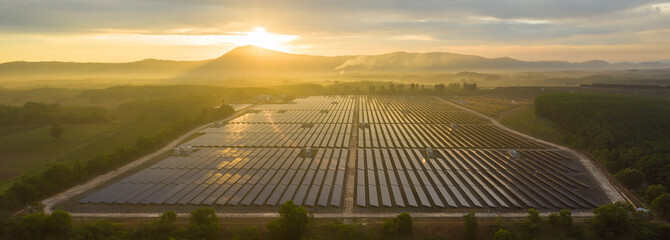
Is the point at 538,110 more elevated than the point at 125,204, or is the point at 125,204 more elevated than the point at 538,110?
the point at 538,110

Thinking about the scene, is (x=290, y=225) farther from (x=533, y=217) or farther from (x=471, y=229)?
(x=533, y=217)

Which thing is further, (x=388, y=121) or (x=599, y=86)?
(x=599, y=86)

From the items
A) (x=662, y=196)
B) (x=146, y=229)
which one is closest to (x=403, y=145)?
(x=662, y=196)

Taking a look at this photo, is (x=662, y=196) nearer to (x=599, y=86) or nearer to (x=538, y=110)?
(x=538, y=110)

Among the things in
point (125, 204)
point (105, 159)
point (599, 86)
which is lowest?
point (125, 204)

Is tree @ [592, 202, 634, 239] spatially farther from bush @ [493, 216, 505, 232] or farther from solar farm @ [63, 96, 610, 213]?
bush @ [493, 216, 505, 232]

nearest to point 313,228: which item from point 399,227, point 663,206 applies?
point 399,227

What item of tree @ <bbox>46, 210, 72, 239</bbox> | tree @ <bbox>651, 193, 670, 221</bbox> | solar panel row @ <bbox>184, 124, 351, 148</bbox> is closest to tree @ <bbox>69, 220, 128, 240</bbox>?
tree @ <bbox>46, 210, 72, 239</bbox>
